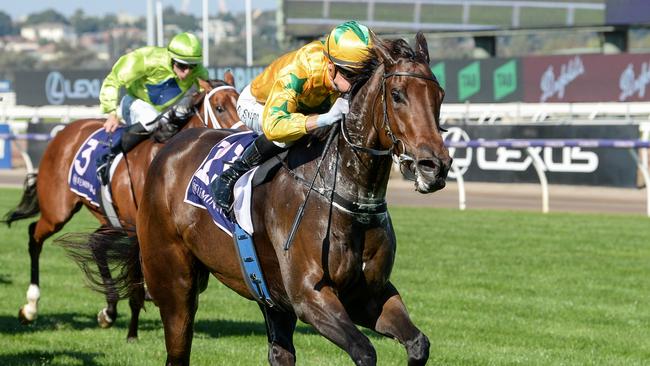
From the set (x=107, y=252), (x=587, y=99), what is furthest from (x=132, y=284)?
(x=587, y=99)

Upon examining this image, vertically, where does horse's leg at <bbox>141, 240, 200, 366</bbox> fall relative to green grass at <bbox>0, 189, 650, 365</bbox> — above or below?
above

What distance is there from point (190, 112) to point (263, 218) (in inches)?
108

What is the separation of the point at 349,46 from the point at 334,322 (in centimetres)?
107

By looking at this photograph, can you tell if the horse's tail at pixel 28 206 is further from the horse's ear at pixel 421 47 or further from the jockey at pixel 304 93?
the horse's ear at pixel 421 47

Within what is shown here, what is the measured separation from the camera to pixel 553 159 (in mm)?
17562

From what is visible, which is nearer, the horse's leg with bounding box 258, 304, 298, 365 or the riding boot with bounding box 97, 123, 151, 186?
the horse's leg with bounding box 258, 304, 298, 365

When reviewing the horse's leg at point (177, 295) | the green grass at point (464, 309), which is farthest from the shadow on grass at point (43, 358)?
the horse's leg at point (177, 295)

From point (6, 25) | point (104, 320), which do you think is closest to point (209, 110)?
point (104, 320)

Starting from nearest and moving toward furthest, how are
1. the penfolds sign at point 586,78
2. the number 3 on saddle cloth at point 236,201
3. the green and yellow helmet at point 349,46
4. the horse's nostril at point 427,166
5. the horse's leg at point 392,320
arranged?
the horse's nostril at point 427,166 → the horse's leg at point 392,320 → the green and yellow helmet at point 349,46 → the number 3 on saddle cloth at point 236,201 → the penfolds sign at point 586,78

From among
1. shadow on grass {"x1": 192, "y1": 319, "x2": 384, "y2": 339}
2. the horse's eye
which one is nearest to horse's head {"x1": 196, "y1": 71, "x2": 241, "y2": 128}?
shadow on grass {"x1": 192, "y1": 319, "x2": 384, "y2": 339}

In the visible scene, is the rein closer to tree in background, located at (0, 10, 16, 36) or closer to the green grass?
the green grass

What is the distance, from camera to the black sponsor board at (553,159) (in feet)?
55.7

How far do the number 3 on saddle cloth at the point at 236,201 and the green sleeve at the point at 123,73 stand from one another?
103 inches

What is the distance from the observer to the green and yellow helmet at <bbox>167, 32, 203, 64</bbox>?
7594 mm
